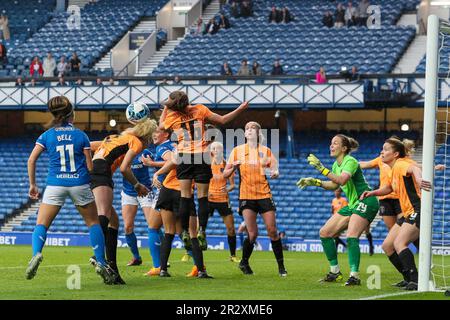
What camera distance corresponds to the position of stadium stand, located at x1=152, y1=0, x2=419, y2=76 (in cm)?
4025

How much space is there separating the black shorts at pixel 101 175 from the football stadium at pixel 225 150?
0.06 ft

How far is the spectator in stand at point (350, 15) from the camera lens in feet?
141

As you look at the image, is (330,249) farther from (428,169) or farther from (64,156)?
(64,156)

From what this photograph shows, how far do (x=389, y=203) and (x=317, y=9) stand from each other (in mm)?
28497

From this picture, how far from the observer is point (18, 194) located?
39.6 m

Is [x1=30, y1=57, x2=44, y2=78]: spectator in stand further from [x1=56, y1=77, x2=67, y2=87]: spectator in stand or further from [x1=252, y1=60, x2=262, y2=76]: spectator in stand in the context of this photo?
[x1=252, y1=60, x2=262, y2=76]: spectator in stand

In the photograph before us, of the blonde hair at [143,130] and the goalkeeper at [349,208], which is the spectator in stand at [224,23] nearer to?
the goalkeeper at [349,208]

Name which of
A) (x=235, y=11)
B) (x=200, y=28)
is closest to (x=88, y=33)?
(x=200, y=28)

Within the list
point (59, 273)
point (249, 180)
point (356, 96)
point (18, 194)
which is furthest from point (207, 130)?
point (18, 194)

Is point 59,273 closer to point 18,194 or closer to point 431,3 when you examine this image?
point 18,194

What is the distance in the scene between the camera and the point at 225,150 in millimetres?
37969

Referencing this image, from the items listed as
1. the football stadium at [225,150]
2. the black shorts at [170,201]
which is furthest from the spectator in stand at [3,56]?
the black shorts at [170,201]

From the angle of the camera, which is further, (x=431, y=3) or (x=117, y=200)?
(x=431, y=3)

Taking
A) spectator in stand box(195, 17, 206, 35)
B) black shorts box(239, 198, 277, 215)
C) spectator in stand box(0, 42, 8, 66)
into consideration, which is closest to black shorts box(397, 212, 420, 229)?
black shorts box(239, 198, 277, 215)
